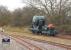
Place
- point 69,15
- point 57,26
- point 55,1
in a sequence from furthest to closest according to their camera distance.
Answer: point 55,1 < point 69,15 < point 57,26

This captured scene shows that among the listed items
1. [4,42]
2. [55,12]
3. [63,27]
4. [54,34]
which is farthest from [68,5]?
[4,42]

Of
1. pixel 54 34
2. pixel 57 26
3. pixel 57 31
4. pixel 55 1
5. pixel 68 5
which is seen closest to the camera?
pixel 54 34

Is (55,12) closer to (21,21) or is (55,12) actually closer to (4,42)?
(21,21)

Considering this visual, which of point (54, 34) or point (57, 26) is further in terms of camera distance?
point (57, 26)

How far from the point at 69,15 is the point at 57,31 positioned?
7.46m

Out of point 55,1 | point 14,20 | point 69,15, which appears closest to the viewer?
point 14,20

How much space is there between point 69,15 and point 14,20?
1465 centimetres

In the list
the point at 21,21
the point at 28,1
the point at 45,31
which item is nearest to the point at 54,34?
the point at 45,31

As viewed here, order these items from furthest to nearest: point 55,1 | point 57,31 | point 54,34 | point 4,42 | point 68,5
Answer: point 55,1 → point 68,5 → point 57,31 → point 54,34 → point 4,42

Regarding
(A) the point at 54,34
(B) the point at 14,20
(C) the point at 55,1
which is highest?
(C) the point at 55,1

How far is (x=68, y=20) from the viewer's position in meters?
41.6

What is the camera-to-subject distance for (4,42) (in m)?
13.2

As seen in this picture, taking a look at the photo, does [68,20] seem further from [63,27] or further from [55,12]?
[55,12]

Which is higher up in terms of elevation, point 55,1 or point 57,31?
point 55,1
